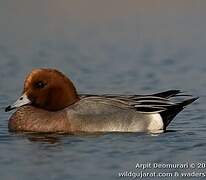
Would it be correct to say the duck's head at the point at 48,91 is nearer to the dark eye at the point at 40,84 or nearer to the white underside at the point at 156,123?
the dark eye at the point at 40,84

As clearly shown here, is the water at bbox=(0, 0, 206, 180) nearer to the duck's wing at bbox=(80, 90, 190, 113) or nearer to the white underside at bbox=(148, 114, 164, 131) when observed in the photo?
the white underside at bbox=(148, 114, 164, 131)

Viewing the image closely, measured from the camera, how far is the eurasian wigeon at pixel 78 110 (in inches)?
401

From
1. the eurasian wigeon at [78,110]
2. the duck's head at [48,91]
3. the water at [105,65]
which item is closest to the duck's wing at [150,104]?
the eurasian wigeon at [78,110]

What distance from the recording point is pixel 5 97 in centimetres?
1214

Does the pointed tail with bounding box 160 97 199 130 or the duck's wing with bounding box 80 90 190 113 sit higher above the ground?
the duck's wing with bounding box 80 90 190 113

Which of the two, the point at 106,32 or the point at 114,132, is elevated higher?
the point at 106,32

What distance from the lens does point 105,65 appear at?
14242 millimetres

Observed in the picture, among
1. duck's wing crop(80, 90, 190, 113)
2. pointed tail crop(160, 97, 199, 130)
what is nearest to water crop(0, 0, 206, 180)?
Answer: pointed tail crop(160, 97, 199, 130)

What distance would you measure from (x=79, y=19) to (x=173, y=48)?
2670 mm

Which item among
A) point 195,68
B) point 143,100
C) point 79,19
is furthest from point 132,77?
point 79,19

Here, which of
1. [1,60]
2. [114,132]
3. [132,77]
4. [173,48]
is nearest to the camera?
[114,132]

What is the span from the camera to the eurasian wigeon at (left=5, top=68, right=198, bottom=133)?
10188 millimetres

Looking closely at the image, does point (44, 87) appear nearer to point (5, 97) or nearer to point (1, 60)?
point (5, 97)

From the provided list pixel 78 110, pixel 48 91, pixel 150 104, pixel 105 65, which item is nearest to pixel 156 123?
pixel 150 104
